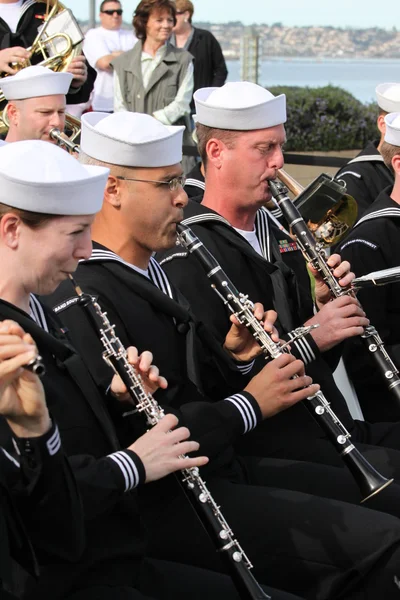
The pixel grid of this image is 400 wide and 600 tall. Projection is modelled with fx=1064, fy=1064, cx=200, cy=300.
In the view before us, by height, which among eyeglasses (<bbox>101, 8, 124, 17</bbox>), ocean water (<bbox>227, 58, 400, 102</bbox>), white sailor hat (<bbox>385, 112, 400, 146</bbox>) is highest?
eyeglasses (<bbox>101, 8, 124, 17</bbox>)

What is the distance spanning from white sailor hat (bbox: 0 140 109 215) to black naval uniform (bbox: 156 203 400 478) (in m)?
1.25

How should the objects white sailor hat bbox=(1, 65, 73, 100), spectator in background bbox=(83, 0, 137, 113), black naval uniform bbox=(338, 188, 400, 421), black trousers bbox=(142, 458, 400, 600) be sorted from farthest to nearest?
1. spectator in background bbox=(83, 0, 137, 113)
2. white sailor hat bbox=(1, 65, 73, 100)
3. black naval uniform bbox=(338, 188, 400, 421)
4. black trousers bbox=(142, 458, 400, 600)

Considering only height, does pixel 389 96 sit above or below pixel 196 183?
above

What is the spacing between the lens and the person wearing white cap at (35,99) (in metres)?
5.62

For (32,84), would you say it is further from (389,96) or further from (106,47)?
(106,47)

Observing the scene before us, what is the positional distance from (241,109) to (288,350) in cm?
121

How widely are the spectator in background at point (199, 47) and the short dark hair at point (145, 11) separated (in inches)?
72.3

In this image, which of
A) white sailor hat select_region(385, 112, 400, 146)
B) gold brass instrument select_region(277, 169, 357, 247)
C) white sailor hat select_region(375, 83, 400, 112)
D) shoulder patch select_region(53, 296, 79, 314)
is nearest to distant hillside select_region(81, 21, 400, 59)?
white sailor hat select_region(375, 83, 400, 112)

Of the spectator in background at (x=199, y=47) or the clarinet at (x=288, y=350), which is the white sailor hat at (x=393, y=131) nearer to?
the clarinet at (x=288, y=350)

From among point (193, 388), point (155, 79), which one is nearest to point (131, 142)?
point (193, 388)

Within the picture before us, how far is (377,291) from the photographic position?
4832 mm

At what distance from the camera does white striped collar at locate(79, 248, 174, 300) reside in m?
3.59

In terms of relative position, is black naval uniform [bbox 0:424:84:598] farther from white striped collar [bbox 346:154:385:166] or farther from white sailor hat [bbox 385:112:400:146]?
white striped collar [bbox 346:154:385:166]

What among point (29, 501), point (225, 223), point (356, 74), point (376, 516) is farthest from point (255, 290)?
point (356, 74)
